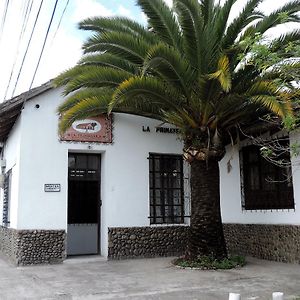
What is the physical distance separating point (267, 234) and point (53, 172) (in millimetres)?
6242

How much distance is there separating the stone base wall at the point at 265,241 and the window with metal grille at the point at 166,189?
5.55ft

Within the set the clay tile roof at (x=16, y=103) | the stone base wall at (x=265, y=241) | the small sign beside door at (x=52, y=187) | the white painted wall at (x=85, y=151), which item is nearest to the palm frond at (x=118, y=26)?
the clay tile roof at (x=16, y=103)

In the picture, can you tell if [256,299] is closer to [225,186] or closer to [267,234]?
[267,234]

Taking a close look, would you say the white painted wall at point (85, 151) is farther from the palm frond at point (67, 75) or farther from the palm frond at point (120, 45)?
the palm frond at point (120, 45)

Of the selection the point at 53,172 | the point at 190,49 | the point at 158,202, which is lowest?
the point at 158,202

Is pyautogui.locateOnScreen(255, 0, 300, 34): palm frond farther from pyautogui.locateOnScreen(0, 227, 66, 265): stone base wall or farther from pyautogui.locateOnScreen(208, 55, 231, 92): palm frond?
pyautogui.locateOnScreen(0, 227, 66, 265): stone base wall

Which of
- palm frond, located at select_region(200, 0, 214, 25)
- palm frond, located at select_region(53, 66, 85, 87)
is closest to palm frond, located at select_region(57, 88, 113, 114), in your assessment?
palm frond, located at select_region(53, 66, 85, 87)

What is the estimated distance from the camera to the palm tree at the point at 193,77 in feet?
32.9

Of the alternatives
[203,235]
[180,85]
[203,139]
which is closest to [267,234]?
[203,235]

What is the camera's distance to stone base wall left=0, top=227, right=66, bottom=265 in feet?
40.0

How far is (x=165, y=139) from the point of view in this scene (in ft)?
46.7

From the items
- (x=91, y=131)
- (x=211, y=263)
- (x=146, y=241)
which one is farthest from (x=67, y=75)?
(x=211, y=263)

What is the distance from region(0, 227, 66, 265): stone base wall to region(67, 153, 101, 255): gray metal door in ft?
3.28

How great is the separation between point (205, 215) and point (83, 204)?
181 inches
